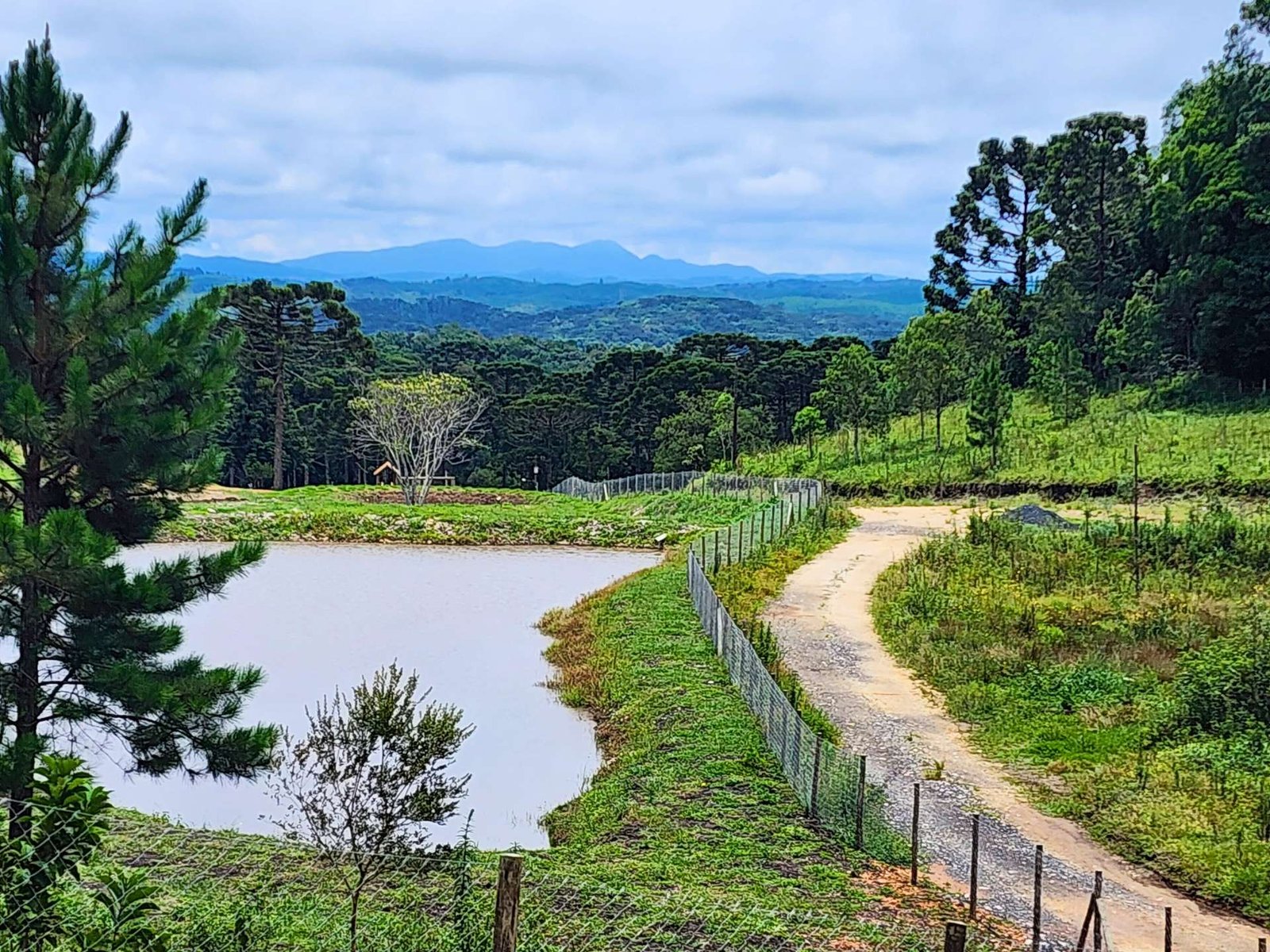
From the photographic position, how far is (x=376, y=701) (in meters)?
6.48

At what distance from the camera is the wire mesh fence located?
198 inches

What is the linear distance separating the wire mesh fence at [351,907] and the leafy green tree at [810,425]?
36562 millimetres

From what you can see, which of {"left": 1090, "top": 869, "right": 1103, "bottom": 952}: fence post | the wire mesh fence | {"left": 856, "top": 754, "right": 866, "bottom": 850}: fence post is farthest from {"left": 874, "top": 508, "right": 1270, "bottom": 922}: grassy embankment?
the wire mesh fence

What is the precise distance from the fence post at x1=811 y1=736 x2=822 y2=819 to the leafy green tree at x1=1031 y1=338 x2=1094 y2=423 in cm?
3175

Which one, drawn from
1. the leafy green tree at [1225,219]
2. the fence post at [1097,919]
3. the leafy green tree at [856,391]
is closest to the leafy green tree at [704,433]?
the leafy green tree at [856,391]

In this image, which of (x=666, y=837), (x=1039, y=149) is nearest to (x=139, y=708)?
(x=666, y=837)

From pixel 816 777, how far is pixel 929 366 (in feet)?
109

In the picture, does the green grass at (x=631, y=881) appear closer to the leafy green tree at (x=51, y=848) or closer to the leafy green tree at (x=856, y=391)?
the leafy green tree at (x=51, y=848)

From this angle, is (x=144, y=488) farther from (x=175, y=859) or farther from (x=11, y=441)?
(x=175, y=859)

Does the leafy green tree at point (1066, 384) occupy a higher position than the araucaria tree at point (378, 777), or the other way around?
the leafy green tree at point (1066, 384)

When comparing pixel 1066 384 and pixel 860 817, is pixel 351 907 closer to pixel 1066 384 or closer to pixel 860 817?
pixel 860 817

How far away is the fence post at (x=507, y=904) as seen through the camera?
444 cm

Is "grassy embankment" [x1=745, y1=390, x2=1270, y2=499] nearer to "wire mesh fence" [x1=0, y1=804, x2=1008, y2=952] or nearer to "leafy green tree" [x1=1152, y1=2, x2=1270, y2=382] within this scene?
"leafy green tree" [x1=1152, y1=2, x2=1270, y2=382]

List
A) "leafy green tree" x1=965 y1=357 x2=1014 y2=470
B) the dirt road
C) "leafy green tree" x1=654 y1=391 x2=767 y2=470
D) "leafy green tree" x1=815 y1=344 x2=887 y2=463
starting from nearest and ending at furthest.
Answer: the dirt road → "leafy green tree" x1=965 y1=357 x2=1014 y2=470 → "leafy green tree" x1=815 y1=344 x2=887 y2=463 → "leafy green tree" x1=654 y1=391 x2=767 y2=470
